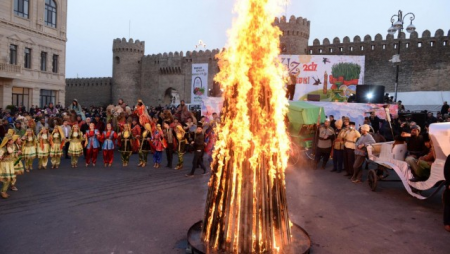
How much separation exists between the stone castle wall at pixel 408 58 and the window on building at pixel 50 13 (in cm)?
2742

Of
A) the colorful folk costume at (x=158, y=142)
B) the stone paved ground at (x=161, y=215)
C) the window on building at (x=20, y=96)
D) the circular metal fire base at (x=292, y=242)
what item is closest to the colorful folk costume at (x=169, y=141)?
the colorful folk costume at (x=158, y=142)

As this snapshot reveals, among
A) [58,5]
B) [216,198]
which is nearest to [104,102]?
[58,5]

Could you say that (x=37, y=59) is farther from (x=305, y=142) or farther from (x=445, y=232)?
(x=445, y=232)

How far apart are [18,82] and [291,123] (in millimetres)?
25275

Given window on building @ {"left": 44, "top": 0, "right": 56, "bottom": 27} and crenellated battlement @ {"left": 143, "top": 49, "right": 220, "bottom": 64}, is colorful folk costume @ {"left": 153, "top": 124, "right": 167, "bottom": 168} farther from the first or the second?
crenellated battlement @ {"left": 143, "top": 49, "right": 220, "bottom": 64}

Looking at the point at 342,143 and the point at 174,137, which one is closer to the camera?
the point at 342,143

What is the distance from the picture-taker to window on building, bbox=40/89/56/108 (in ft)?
100

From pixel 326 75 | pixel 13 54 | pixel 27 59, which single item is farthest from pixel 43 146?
pixel 27 59

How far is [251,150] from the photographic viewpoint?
4.63 m

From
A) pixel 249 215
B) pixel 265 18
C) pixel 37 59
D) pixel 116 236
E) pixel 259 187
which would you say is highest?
pixel 37 59

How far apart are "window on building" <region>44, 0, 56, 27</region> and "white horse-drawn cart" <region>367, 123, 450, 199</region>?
31.3 meters

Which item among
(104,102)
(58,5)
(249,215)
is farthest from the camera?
(104,102)

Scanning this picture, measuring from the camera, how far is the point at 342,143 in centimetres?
1095

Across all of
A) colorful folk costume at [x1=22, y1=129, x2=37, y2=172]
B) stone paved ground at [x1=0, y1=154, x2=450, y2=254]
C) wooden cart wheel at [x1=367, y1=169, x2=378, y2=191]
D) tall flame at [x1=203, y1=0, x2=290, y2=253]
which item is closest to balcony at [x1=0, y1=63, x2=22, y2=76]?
colorful folk costume at [x1=22, y1=129, x2=37, y2=172]
